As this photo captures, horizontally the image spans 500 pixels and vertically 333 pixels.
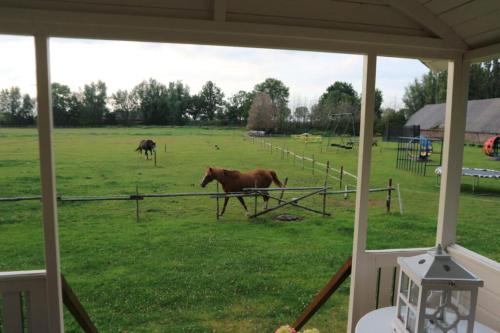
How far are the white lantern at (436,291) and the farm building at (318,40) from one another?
22 cm

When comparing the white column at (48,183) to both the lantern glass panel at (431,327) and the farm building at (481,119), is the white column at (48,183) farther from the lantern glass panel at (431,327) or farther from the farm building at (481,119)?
the farm building at (481,119)

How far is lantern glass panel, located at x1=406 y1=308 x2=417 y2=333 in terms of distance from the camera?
3.93 ft

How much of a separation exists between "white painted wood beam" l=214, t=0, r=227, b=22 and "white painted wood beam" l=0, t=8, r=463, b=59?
0.02 metres

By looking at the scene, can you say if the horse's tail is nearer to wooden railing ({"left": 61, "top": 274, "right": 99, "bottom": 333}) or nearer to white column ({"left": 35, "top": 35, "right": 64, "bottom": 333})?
wooden railing ({"left": 61, "top": 274, "right": 99, "bottom": 333})

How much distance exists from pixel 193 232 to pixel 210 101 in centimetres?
277

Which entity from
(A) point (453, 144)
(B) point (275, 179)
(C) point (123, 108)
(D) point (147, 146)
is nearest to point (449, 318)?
(A) point (453, 144)

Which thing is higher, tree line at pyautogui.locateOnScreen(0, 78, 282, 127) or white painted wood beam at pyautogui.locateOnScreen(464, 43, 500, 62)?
white painted wood beam at pyautogui.locateOnScreen(464, 43, 500, 62)

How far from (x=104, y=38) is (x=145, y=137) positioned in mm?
2242

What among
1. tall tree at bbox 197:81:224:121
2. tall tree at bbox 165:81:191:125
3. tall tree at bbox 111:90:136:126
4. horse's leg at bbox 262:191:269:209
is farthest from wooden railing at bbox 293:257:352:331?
horse's leg at bbox 262:191:269:209

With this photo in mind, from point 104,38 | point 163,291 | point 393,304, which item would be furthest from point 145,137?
point 393,304

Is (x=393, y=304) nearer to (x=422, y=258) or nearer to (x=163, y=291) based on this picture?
(x=422, y=258)

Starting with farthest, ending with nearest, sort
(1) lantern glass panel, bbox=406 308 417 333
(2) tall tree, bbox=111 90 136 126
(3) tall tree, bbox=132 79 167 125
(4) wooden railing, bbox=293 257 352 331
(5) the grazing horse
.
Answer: (5) the grazing horse → (3) tall tree, bbox=132 79 167 125 → (2) tall tree, bbox=111 90 136 126 → (4) wooden railing, bbox=293 257 352 331 → (1) lantern glass panel, bbox=406 308 417 333

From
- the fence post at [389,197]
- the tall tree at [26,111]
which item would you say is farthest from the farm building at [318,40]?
the fence post at [389,197]

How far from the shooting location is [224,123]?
2877 millimetres
